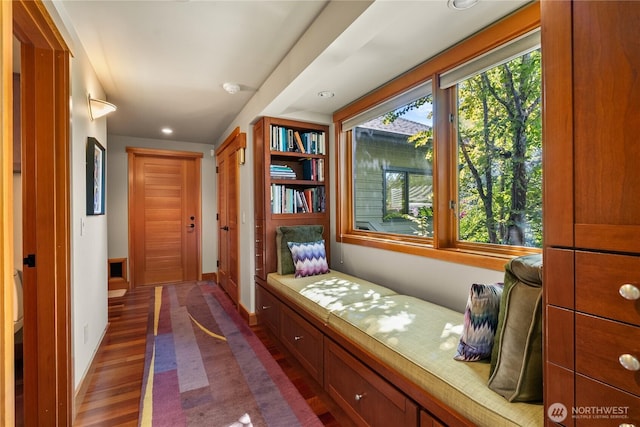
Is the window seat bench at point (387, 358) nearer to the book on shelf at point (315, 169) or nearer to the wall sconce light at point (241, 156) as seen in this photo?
the book on shelf at point (315, 169)

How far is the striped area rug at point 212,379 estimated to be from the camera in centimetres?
169

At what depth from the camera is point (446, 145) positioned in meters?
2.05

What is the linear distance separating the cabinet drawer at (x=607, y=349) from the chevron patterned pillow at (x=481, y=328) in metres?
0.46

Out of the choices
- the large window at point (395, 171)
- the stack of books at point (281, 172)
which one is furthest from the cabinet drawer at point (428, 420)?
the stack of books at point (281, 172)

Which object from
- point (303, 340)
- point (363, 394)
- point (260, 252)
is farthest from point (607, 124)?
point (260, 252)

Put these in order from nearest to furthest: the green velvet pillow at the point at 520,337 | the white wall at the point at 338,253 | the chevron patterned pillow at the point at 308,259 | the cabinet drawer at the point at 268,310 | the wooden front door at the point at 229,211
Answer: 1. the green velvet pillow at the point at 520,337
2. the white wall at the point at 338,253
3. the cabinet drawer at the point at 268,310
4. the chevron patterned pillow at the point at 308,259
5. the wooden front door at the point at 229,211

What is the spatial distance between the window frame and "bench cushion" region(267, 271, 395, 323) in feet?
1.34

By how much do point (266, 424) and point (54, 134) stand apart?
194 centimetres

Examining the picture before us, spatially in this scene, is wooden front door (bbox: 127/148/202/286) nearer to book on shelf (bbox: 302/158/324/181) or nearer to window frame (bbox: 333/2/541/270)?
book on shelf (bbox: 302/158/324/181)

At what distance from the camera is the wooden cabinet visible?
678mm

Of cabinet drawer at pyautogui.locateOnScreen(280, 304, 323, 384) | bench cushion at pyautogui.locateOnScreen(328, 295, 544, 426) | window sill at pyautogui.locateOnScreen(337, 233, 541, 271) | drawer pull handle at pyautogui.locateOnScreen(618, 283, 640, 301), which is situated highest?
drawer pull handle at pyautogui.locateOnScreen(618, 283, 640, 301)

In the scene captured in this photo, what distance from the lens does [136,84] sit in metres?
2.62

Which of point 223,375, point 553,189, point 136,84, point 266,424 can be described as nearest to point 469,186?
point 553,189

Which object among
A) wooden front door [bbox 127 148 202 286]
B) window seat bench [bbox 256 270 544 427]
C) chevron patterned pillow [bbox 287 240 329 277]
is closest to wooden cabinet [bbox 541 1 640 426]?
window seat bench [bbox 256 270 544 427]
